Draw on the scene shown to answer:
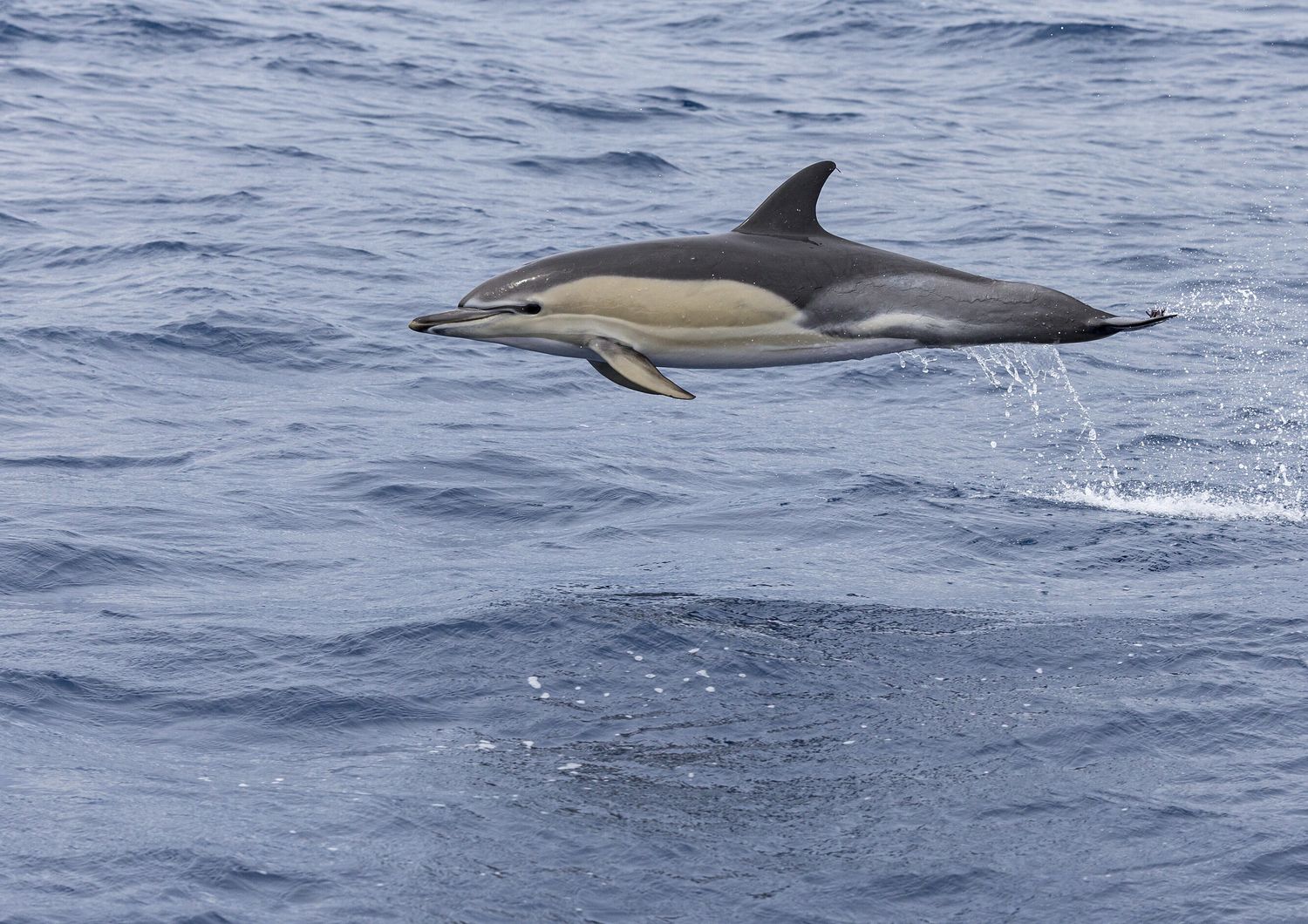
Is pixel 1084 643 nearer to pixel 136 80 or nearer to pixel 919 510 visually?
pixel 919 510

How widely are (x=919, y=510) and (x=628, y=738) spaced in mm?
4464

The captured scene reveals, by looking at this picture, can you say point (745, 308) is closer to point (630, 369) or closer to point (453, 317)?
point (630, 369)

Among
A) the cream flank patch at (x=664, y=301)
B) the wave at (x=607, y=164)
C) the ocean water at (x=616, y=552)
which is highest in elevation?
the cream flank patch at (x=664, y=301)

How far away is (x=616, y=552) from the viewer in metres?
11.9

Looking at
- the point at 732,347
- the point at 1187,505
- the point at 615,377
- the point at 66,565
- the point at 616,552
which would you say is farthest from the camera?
the point at 1187,505

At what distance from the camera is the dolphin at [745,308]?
9555 mm

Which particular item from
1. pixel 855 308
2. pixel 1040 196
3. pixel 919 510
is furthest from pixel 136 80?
pixel 855 308

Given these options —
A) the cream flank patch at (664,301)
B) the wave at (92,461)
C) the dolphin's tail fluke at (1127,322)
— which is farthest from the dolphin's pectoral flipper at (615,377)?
the wave at (92,461)

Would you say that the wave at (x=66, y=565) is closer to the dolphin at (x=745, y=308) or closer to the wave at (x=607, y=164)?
the dolphin at (x=745, y=308)

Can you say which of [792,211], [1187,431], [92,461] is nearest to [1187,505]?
Answer: [1187,431]

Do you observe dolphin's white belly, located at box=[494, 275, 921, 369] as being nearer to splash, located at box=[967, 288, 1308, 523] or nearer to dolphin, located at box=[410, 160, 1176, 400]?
dolphin, located at box=[410, 160, 1176, 400]

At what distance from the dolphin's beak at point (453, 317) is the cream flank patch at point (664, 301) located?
294 mm

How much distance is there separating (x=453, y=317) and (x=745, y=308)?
1577 millimetres

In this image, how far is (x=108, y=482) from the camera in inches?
501
